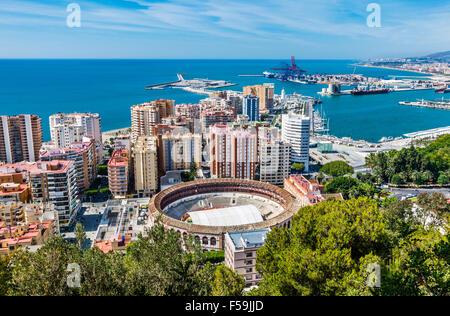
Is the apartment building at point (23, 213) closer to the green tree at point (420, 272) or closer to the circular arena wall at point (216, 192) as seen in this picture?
the circular arena wall at point (216, 192)

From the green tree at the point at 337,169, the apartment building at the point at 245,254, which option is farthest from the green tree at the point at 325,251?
the green tree at the point at 337,169

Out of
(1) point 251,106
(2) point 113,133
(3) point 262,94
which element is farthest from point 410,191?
(3) point 262,94

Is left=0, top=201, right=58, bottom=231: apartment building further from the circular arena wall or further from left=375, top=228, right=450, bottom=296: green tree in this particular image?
left=375, top=228, right=450, bottom=296: green tree

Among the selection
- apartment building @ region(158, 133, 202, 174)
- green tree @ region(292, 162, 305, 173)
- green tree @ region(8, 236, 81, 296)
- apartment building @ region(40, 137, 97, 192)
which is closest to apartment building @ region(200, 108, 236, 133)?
apartment building @ region(158, 133, 202, 174)

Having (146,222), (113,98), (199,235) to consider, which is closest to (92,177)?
(146,222)
